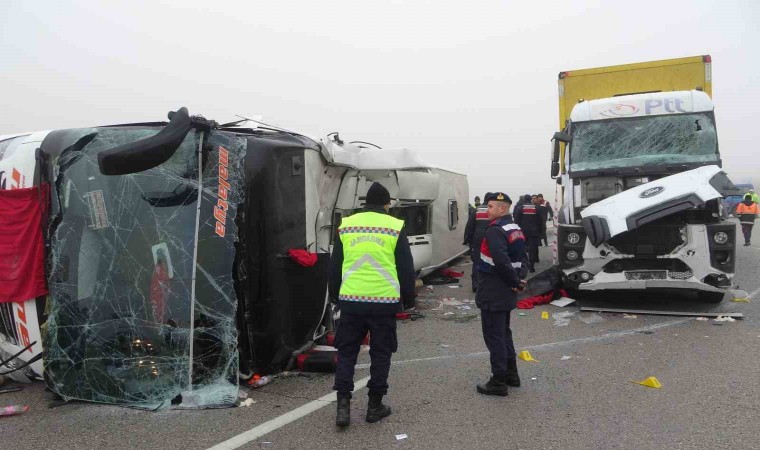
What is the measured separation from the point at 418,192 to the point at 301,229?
404cm

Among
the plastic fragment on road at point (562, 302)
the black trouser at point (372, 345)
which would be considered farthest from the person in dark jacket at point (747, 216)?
the black trouser at point (372, 345)

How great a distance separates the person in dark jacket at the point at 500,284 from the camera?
4316 millimetres

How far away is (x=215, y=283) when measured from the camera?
4461mm

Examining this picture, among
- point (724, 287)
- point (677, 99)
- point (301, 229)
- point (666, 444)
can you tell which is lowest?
point (666, 444)

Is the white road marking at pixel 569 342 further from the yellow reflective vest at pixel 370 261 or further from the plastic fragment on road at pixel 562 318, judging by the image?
the yellow reflective vest at pixel 370 261

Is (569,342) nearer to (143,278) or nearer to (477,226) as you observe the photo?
(477,226)

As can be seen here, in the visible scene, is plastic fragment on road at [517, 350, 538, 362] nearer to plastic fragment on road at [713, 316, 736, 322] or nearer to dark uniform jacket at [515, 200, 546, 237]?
plastic fragment on road at [713, 316, 736, 322]

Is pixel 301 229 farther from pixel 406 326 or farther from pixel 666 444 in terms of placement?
pixel 666 444

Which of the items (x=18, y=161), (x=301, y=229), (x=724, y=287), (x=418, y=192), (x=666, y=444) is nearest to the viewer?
(x=666, y=444)

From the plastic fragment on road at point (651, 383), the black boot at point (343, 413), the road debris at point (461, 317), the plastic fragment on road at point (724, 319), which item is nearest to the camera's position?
the black boot at point (343, 413)

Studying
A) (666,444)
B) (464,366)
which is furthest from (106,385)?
(666,444)

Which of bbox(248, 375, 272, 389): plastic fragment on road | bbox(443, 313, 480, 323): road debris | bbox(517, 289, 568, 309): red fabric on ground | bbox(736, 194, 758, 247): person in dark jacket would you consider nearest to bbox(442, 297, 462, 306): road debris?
bbox(443, 313, 480, 323): road debris

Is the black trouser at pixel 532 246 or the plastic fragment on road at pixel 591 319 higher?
the black trouser at pixel 532 246

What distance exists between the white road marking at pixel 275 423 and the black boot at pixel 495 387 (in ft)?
3.54
